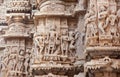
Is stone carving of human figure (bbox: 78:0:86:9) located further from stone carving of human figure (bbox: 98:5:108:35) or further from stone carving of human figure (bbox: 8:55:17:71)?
stone carving of human figure (bbox: 8:55:17:71)

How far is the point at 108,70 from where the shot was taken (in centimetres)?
579

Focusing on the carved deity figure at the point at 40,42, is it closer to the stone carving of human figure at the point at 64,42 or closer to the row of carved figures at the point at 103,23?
the stone carving of human figure at the point at 64,42

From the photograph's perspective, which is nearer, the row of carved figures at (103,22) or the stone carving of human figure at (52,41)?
the row of carved figures at (103,22)

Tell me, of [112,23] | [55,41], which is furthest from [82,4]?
[112,23]

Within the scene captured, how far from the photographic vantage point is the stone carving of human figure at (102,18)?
5.98 m

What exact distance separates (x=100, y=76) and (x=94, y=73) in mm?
120

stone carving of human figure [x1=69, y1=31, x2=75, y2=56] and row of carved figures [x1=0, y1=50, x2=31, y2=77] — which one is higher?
stone carving of human figure [x1=69, y1=31, x2=75, y2=56]

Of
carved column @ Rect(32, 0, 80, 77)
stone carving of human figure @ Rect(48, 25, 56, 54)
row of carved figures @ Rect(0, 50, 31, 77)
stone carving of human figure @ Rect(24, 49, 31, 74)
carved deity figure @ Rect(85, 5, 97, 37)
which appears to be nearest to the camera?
carved deity figure @ Rect(85, 5, 97, 37)

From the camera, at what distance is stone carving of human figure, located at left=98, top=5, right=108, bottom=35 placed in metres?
5.98

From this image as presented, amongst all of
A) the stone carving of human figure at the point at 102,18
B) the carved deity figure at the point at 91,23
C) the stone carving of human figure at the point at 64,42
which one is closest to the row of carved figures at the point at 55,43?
the stone carving of human figure at the point at 64,42

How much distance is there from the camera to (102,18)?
238 inches

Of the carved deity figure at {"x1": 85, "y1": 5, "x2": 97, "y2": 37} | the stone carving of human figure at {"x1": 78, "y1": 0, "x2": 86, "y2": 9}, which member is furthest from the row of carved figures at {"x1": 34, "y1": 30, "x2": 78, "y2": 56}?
the carved deity figure at {"x1": 85, "y1": 5, "x2": 97, "y2": 37}

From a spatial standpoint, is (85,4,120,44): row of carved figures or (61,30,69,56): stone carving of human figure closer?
(85,4,120,44): row of carved figures

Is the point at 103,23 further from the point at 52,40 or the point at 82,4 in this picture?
the point at 52,40
